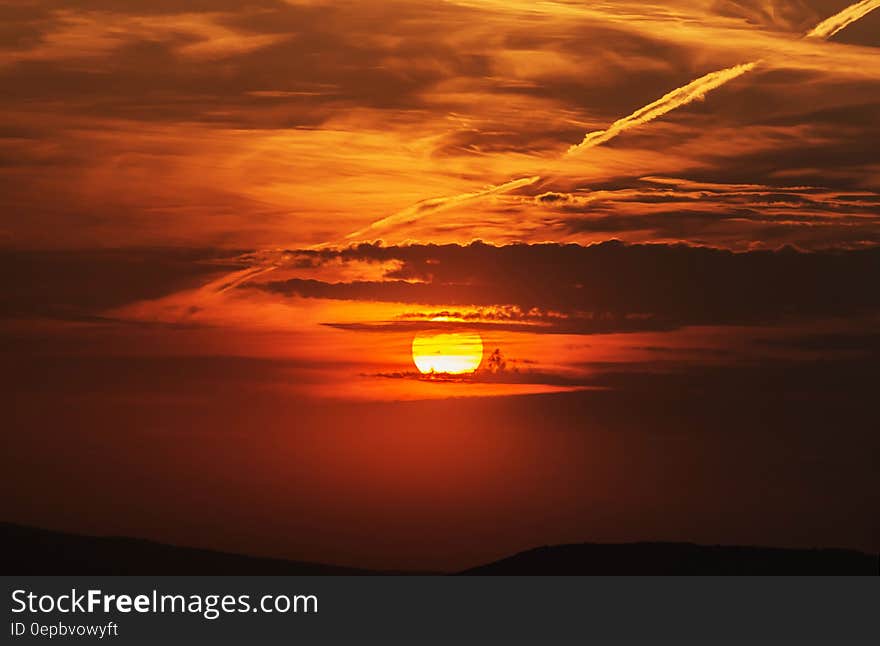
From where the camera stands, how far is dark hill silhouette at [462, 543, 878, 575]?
7888 cm

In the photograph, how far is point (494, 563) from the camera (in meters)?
86.1

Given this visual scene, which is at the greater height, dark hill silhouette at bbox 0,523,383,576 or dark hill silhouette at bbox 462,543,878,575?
dark hill silhouette at bbox 0,523,383,576

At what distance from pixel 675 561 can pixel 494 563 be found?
10.6 m

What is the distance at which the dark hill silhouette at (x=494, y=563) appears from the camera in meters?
79.9

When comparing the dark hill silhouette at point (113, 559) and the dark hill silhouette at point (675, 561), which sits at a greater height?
the dark hill silhouette at point (113, 559)

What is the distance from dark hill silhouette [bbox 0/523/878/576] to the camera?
3145 inches

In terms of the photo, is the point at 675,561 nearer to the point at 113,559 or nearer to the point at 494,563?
the point at 494,563

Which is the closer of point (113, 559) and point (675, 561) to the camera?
point (675, 561)

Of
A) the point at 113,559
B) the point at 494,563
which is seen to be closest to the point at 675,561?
the point at 494,563

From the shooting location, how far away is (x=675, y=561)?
8175 centimetres
